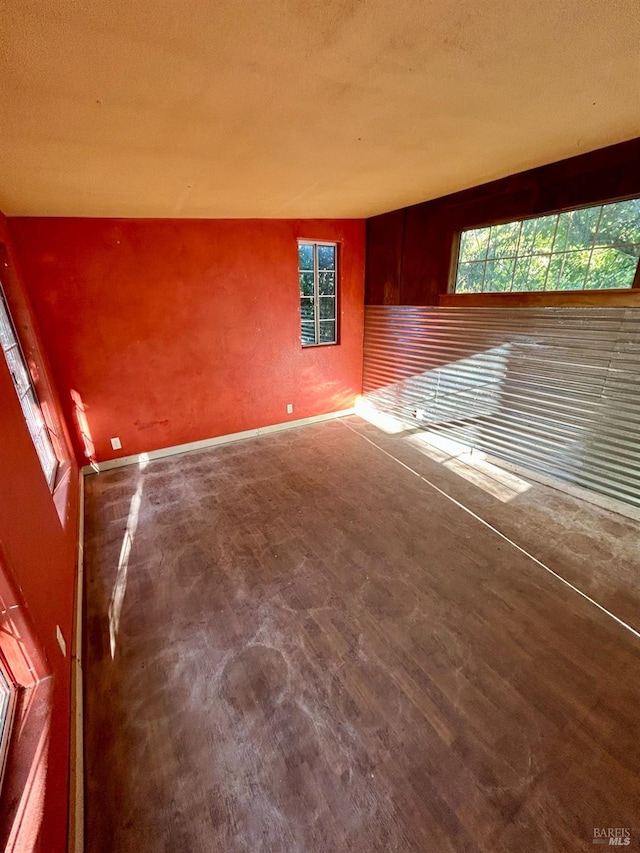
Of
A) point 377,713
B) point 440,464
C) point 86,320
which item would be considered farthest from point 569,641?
point 86,320

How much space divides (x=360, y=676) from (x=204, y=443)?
335 cm

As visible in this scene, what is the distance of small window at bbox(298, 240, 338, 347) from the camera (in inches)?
176

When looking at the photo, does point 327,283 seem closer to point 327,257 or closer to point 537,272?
point 327,257

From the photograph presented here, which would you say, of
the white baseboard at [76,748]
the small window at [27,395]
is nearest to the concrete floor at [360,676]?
the white baseboard at [76,748]

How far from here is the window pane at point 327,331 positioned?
490cm

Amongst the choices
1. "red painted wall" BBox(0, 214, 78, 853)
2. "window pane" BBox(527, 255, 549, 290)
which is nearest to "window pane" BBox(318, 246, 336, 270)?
"window pane" BBox(527, 255, 549, 290)

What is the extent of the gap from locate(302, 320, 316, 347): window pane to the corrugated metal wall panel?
3.47ft

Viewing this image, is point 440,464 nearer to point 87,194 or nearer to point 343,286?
point 343,286

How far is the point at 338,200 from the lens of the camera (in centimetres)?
335

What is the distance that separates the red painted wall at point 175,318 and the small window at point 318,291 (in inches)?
5.5

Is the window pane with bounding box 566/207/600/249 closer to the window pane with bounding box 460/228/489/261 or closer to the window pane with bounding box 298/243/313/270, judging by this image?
A: the window pane with bounding box 460/228/489/261

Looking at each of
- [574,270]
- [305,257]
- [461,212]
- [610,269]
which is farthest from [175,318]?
[610,269]

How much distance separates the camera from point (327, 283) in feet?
15.5

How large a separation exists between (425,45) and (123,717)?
2976mm
